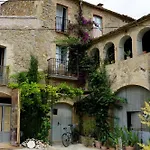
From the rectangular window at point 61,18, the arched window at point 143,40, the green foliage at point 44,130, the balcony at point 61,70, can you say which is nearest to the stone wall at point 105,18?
the rectangular window at point 61,18

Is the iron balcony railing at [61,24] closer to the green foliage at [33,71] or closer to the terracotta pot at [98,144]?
the green foliage at [33,71]

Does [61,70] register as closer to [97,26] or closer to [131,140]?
[97,26]

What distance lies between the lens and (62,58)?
65.6 feet

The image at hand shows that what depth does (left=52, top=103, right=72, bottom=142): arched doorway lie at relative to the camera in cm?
1778

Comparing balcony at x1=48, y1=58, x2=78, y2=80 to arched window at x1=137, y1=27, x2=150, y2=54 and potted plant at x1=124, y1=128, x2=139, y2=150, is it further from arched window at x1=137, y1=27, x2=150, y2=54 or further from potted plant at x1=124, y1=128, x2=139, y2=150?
potted plant at x1=124, y1=128, x2=139, y2=150

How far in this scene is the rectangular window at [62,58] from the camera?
19312 millimetres

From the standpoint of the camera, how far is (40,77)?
58.1ft

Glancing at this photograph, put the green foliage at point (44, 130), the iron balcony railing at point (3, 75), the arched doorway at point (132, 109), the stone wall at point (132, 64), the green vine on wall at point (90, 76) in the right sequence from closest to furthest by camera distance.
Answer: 1. the stone wall at point (132, 64)
2. the arched doorway at point (132, 109)
3. the green foliage at point (44, 130)
4. the iron balcony railing at point (3, 75)
5. the green vine on wall at point (90, 76)

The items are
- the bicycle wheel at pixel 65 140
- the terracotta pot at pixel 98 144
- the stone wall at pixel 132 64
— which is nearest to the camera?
the stone wall at pixel 132 64

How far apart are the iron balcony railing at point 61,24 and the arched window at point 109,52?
3708 millimetres

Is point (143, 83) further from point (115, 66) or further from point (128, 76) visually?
point (115, 66)

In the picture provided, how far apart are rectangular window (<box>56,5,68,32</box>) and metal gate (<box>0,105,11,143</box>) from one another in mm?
7290

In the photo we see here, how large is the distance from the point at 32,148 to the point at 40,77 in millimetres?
4911

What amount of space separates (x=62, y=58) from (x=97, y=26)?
444 cm
